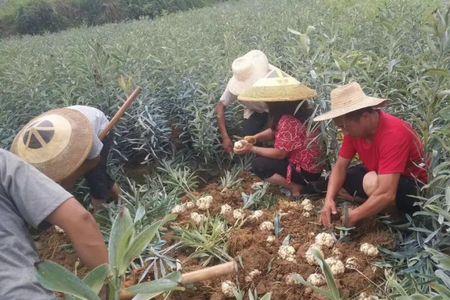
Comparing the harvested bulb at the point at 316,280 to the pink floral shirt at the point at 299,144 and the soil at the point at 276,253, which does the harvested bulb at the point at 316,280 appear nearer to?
the soil at the point at 276,253

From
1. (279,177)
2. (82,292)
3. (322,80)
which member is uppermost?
(82,292)

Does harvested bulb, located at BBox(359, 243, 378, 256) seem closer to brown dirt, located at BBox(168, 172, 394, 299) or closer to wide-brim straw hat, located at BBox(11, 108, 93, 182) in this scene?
brown dirt, located at BBox(168, 172, 394, 299)

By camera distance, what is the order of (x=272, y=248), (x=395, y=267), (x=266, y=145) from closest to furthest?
1. (x=395, y=267)
2. (x=272, y=248)
3. (x=266, y=145)

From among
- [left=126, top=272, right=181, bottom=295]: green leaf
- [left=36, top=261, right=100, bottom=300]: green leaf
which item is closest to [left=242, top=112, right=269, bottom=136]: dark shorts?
[left=126, top=272, right=181, bottom=295]: green leaf

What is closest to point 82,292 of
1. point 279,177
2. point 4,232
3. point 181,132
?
point 4,232

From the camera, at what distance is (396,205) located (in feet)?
8.83

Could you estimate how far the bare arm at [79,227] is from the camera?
1650 millimetres

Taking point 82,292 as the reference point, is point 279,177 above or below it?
below

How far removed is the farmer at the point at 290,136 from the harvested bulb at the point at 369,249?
78 cm

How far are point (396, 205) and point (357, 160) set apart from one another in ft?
1.83

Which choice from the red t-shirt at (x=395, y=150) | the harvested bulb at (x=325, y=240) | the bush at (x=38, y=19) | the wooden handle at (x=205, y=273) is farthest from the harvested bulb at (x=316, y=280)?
the bush at (x=38, y=19)

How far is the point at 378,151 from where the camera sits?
8.53 feet

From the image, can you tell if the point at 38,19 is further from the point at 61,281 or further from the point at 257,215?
the point at 61,281

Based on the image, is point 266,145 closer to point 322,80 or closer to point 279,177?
point 279,177
